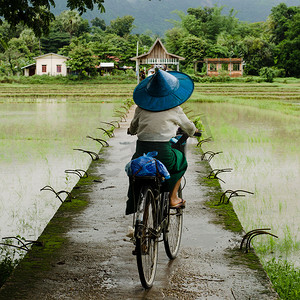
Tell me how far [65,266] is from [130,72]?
3889cm

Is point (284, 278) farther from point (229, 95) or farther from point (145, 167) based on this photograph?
point (229, 95)

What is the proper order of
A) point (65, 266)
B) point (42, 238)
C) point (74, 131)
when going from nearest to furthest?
1. point (65, 266)
2. point (42, 238)
3. point (74, 131)

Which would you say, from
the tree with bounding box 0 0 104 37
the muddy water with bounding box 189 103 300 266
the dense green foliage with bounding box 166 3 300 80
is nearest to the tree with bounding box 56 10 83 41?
the dense green foliage with bounding box 166 3 300 80

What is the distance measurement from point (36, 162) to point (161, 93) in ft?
15.1

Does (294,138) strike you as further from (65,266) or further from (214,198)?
(65,266)

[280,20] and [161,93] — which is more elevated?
[280,20]

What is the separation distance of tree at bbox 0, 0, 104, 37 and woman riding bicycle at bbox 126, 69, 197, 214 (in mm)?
1677

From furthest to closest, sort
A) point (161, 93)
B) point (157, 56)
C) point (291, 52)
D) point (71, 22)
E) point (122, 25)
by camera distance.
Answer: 1. point (122, 25)
2. point (71, 22)
3. point (291, 52)
4. point (157, 56)
5. point (161, 93)

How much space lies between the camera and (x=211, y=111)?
54.1 feet

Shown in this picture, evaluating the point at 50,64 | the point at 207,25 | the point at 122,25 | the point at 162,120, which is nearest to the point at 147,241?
the point at 162,120

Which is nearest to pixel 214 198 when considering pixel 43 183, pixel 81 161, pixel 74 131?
pixel 43 183

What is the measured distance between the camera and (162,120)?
2.80m

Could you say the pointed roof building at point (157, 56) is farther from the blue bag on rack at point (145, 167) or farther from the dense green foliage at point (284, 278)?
the blue bag on rack at point (145, 167)

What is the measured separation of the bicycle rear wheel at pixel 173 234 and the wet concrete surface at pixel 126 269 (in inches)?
2.3
